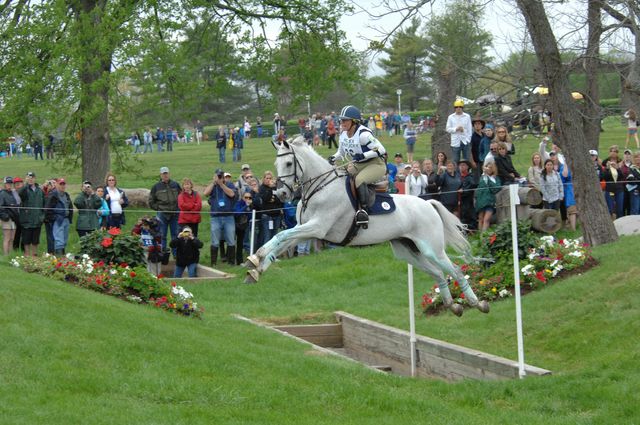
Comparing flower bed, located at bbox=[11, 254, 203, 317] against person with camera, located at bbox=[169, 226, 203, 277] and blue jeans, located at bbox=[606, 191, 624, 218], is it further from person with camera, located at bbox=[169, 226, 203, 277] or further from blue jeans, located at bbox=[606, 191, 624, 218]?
blue jeans, located at bbox=[606, 191, 624, 218]

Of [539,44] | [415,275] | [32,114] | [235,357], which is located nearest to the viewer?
[235,357]

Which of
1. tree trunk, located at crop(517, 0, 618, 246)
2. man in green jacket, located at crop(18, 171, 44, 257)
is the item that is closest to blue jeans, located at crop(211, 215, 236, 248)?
man in green jacket, located at crop(18, 171, 44, 257)

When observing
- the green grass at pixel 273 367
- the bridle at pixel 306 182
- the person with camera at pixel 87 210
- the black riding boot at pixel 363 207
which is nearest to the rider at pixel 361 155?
the black riding boot at pixel 363 207

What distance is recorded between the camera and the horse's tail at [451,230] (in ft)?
48.8

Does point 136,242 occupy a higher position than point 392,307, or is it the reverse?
point 136,242

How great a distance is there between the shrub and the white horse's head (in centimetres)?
630

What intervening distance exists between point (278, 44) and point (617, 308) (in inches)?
883

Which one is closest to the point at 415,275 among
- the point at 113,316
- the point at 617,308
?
the point at 617,308

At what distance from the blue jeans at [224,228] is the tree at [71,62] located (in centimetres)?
654

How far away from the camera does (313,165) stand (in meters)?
13.4

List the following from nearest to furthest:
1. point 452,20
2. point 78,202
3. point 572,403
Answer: point 572,403 < point 78,202 < point 452,20

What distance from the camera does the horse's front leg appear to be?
12.2 m

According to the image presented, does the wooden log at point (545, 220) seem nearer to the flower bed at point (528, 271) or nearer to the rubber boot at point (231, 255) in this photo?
the flower bed at point (528, 271)

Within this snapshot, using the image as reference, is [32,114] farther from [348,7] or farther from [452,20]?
[452,20]
